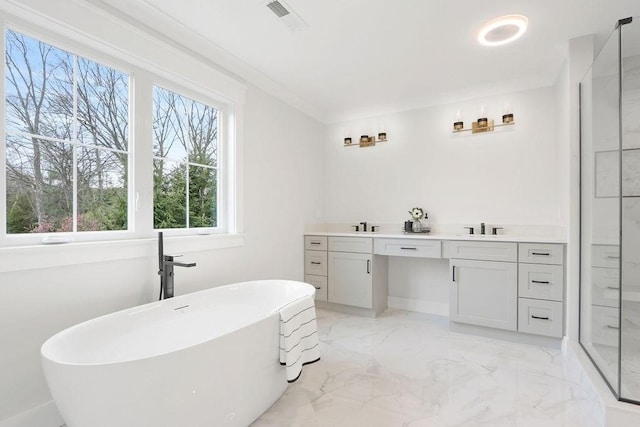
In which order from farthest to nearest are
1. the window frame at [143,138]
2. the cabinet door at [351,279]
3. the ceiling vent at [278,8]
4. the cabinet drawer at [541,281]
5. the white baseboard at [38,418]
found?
→ the cabinet door at [351,279]
the cabinet drawer at [541,281]
the ceiling vent at [278,8]
the window frame at [143,138]
the white baseboard at [38,418]

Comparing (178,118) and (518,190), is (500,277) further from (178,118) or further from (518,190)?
(178,118)

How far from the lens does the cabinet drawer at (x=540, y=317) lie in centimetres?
248

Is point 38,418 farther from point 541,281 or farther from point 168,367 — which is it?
point 541,281

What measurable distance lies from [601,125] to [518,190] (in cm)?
116

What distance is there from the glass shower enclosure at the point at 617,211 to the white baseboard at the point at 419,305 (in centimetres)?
142

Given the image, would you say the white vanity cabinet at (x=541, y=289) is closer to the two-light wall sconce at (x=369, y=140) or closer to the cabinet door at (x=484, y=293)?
the cabinet door at (x=484, y=293)

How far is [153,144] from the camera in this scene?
7.24 ft

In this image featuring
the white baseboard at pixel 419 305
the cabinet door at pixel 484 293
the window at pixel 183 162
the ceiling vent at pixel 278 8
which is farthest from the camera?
the white baseboard at pixel 419 305

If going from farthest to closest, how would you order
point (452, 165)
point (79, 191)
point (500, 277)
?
point (452, 165) < point (500, 277) < point (79, 191)

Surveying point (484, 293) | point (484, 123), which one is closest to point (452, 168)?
point (484, 123)

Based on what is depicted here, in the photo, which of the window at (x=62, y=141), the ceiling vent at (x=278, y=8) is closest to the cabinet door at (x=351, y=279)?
the window at (x=62, y=141)

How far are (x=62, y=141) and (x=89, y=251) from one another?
65 centimetres

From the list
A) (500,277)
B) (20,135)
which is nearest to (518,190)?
(500,277)

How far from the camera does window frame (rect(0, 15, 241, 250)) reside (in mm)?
1592
